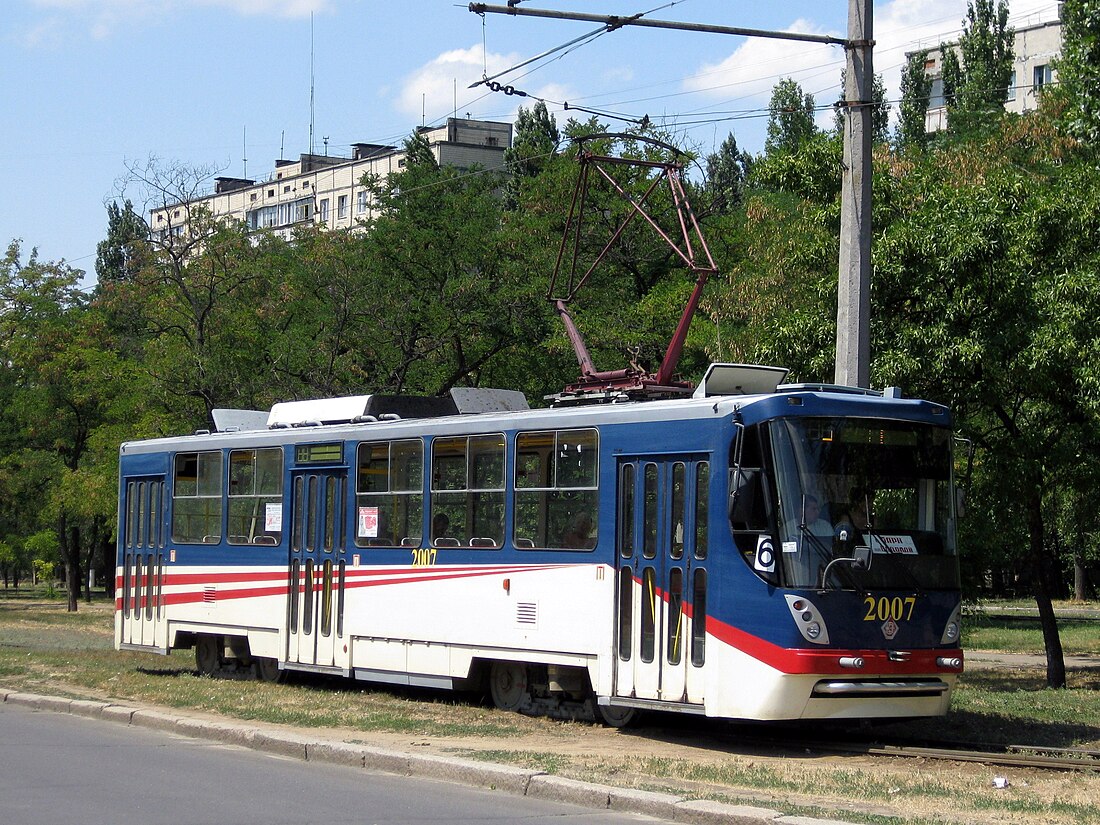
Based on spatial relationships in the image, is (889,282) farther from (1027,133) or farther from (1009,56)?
(1009,56)

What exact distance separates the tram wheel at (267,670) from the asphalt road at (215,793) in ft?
19.4

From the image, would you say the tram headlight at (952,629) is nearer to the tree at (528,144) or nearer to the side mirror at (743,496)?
the side mirror at (743,496)

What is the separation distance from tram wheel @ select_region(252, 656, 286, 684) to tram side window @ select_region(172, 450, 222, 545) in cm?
173

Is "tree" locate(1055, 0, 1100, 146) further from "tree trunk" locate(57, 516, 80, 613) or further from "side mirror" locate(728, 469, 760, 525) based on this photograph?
"tree trunk" locate(57, 516, 80, 613)

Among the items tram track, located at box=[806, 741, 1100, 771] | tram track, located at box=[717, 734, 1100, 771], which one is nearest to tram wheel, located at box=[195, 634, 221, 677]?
tram track, located at box=[717, 734, 1100, 771]

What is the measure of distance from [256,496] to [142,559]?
327 centimetres

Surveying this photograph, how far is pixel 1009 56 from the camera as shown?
207ft

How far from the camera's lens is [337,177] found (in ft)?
357

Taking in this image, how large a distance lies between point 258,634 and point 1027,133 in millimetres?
22476

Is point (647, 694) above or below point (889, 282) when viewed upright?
below

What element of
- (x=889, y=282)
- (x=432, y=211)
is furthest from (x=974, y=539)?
(x=432, y=211)

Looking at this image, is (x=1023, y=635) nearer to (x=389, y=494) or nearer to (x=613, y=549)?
(x=389, y=494)

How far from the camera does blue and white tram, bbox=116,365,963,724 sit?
12.7 meters

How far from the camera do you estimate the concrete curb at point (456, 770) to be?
9.25 m
